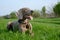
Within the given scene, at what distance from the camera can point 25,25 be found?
657 cm

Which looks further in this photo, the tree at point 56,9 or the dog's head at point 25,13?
the tree at point 56,9

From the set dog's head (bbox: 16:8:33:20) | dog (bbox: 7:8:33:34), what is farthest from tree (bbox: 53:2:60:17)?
dog's head (bbox: 16:8:33:20)

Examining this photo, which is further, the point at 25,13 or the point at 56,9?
the point at 56,9

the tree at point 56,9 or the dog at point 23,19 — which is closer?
the dog at point 23,19

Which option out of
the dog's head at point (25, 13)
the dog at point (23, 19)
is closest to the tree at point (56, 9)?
the dog at point (23, 19)

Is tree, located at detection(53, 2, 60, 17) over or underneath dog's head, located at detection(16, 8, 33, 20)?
underneath

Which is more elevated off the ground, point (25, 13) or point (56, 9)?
point (25, 13)

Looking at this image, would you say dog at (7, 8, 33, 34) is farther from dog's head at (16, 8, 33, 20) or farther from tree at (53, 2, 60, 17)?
tree at (53, 2, 60, 17)

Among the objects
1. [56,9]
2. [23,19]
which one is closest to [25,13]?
[23,19]

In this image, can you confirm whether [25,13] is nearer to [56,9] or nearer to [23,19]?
[23,19]

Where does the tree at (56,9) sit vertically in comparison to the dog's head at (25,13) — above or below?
below

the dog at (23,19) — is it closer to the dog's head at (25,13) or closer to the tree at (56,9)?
the dog's head at (25,13)

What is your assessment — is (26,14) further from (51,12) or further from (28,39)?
(51,12)

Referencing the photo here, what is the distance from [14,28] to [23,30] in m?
0.48
